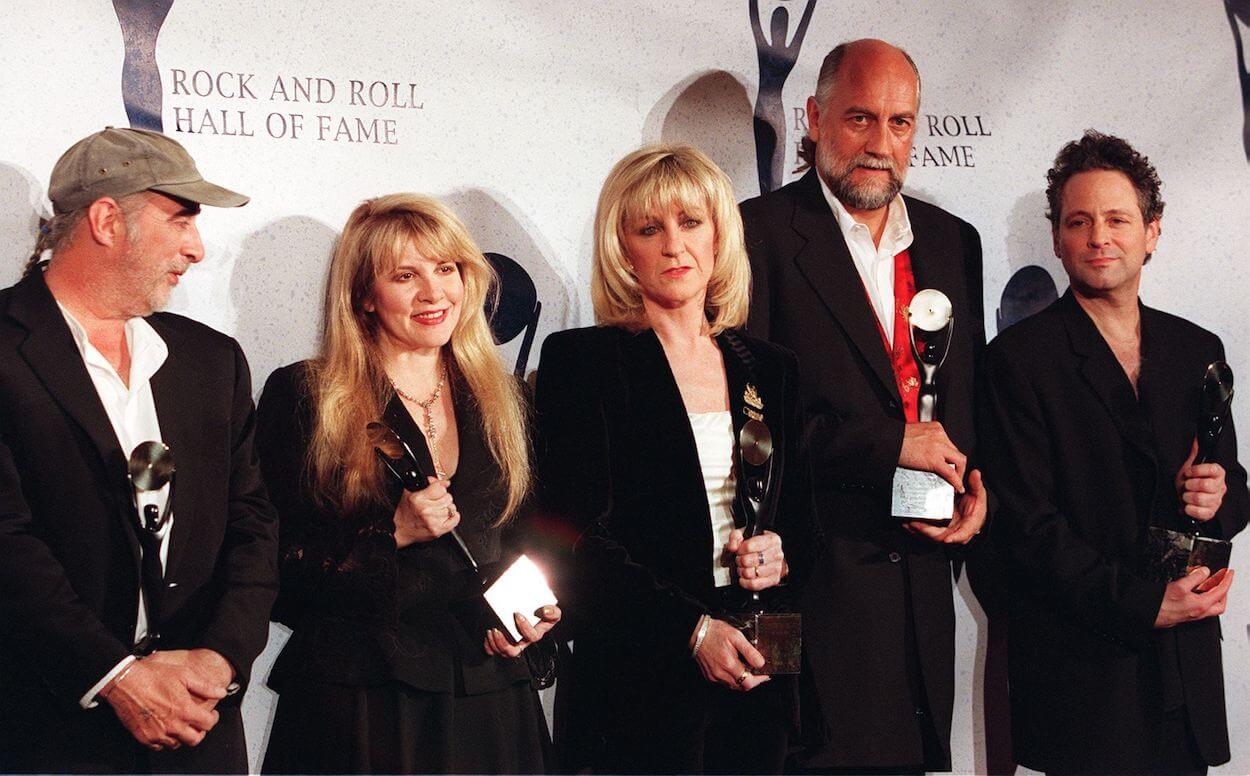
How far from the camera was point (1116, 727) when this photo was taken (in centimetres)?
373

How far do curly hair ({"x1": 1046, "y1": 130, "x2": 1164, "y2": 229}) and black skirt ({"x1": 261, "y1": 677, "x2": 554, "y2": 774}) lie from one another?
2.20 meters

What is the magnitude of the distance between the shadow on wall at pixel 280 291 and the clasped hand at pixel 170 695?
100cm

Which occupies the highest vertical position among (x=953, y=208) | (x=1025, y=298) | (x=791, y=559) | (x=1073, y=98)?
(x=1073, y=98)

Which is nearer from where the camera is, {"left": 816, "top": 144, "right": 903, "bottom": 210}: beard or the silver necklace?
the silver necklace

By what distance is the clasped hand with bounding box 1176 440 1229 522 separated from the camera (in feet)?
12.3

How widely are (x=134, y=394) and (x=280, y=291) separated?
769 mm

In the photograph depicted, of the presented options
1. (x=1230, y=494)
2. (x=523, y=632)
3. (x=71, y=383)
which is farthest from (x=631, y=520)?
(x=1230, y=494)

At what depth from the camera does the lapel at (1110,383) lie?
3848 millimetres

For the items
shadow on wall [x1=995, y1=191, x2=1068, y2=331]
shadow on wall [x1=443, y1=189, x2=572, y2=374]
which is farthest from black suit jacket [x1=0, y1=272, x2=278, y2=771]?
shadow on wall [x1=995, y1=191, x2=1068, y2=331]

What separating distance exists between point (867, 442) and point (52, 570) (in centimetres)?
188

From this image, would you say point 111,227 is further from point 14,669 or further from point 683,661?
Result: point 683,661

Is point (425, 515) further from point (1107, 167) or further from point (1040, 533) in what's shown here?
point (1107, 167)

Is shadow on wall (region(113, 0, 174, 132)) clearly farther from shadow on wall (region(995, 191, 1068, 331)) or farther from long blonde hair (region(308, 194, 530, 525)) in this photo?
shadow on wall (region(995, 191, 1068, 331))

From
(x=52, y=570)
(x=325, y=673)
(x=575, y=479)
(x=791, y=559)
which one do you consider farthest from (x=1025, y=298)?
(x=52, y=570)
